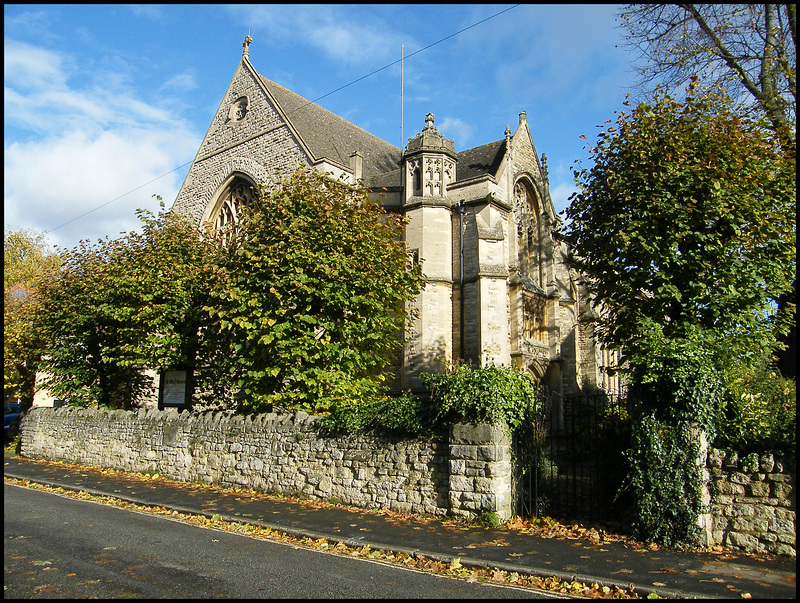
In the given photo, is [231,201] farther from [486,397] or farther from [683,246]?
[683,246]

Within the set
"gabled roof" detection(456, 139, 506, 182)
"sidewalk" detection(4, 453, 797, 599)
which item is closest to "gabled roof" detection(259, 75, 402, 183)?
"gabled roof" detection(456, 139, 506, 182)

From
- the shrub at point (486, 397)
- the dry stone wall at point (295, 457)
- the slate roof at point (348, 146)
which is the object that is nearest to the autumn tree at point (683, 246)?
the shrub at point (486, 397)

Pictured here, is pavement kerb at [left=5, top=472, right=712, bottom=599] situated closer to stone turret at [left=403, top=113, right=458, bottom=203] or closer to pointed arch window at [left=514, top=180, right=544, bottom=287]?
stone turret at [left=403, top=113, right=458, bottom=203]

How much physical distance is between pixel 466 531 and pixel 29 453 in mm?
16667

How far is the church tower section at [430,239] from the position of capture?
20.0 m

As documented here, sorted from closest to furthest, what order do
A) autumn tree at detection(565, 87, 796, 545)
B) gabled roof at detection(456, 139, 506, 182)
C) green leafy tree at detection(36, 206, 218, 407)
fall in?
autumn tree at detection(565, 87, 796, 545) → green leafy tree at detection(36, 206, 218, 407) → gabled roof at detection(456, 139, 506, 182)

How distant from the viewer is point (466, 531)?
885 centimetres

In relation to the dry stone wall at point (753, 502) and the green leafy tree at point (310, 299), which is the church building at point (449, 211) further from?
the dry stone wall at point (753, 502)

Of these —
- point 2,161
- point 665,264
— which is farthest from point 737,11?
point 2,161

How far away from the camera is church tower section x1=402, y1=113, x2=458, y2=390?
20.0 meters

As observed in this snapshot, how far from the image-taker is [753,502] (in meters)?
7.51

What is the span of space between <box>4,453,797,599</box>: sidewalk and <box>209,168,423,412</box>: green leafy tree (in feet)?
9.01

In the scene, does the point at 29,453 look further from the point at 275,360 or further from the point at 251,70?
the point at 251,70

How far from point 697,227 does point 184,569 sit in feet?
31.1
